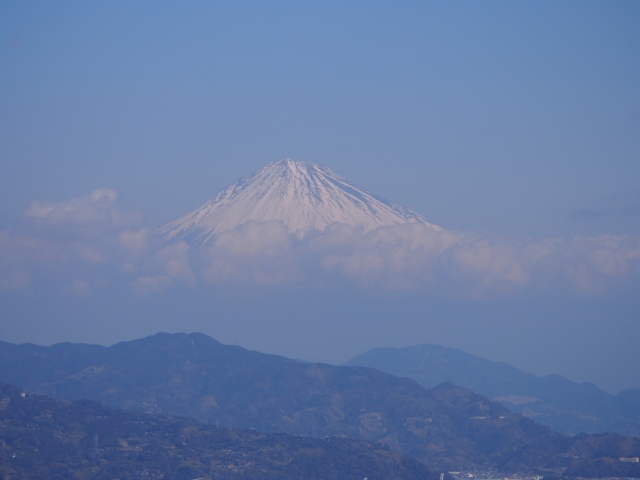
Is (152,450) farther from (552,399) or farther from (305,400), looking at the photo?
(552,399)

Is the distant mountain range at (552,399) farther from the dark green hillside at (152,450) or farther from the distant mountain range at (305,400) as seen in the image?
the dark green hillside at (152,450)

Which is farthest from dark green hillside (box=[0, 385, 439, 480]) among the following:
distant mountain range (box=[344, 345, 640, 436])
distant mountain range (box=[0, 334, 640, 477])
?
distant mountain range (box=[344, 345, 640, 436])

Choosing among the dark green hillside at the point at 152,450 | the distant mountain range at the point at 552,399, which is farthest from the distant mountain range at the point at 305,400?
the distant mountain range at the point at 552,399

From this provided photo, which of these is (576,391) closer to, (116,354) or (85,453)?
(116,354)

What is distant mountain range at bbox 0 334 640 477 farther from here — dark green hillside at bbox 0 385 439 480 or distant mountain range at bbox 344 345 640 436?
distant mountain range at bbox 344 345 640 436

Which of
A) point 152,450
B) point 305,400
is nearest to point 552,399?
point 305,400

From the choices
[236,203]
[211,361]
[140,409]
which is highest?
[236,203]

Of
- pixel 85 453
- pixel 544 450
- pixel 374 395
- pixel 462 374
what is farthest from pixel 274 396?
pixel 462 374
